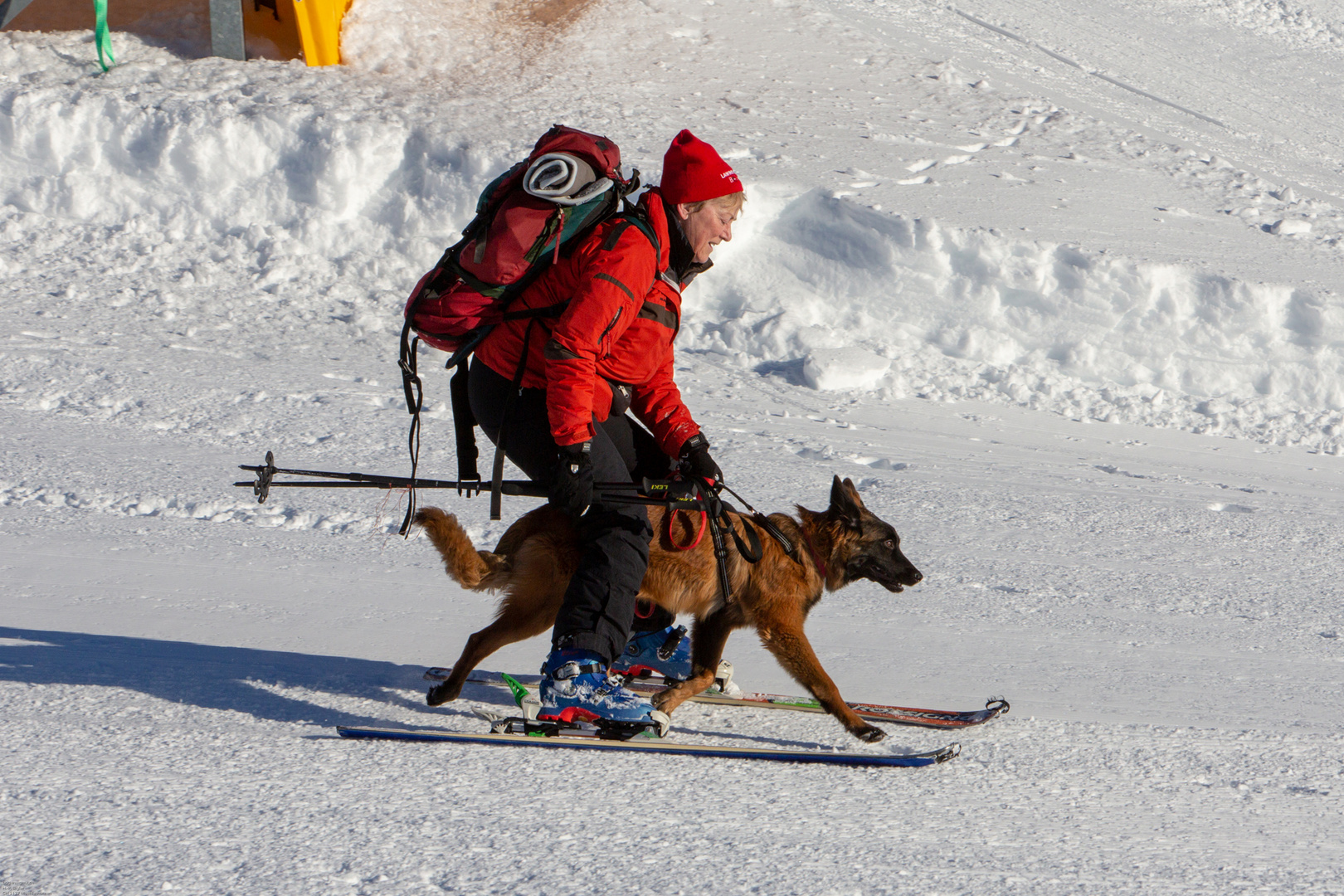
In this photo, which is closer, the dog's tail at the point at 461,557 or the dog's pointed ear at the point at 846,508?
the dog's tail at the point at 461,557

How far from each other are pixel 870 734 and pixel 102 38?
10128 mm

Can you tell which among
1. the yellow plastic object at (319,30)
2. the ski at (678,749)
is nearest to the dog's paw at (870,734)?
the ski at (678,749)

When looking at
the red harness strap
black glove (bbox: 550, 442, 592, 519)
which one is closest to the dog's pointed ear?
the red harness strap

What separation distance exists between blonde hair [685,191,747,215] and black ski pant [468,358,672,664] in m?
0.68

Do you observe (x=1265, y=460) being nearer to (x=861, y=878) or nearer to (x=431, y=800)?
(x=861, y=878)

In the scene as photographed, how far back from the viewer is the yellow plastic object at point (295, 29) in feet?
34.6

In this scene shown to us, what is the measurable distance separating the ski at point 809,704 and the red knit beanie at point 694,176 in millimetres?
1756

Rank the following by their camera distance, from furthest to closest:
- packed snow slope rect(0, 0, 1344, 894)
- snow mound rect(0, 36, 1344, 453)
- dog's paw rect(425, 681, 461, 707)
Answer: snow mound rect(0, 36, 1344, 453), dog's paw rect(425, 681, 461, 707), packed snow slope rect(0, 0, 1344, 894)

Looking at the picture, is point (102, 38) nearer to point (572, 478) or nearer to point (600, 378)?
point (600, 378)

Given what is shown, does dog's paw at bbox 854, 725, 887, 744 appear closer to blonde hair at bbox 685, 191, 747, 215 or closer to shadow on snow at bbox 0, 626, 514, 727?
shadow on snow at bbox 0, 626, 514, 727

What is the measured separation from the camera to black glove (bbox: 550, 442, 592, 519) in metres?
2.98

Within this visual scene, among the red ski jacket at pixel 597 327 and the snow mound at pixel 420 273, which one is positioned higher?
the red ski jacket at pixel 597 327

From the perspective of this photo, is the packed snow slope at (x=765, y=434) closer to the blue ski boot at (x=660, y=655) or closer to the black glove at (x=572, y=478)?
the blue ski boot at (x=660, y=655)

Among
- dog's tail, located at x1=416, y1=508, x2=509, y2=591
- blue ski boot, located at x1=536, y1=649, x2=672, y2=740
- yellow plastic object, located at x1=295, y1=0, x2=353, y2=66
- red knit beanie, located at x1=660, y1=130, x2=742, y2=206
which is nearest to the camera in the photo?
red knit beanie, located at x1=660, y1=130, x2=742, y2=206
